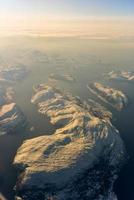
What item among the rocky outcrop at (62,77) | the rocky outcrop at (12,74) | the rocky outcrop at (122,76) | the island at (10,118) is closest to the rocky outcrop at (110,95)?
the rocky outcrop at (62,77)

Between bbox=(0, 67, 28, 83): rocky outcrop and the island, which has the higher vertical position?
the island

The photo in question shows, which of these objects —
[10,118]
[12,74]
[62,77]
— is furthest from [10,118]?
[12,74]

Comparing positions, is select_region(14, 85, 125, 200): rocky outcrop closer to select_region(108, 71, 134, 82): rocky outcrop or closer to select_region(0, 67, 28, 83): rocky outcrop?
select_region(0, 67, 28, 83): rocky outcrop

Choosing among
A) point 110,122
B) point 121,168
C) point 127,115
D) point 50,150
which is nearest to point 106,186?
point 121,168

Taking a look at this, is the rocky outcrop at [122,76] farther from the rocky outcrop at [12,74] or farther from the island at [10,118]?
the island at [10,118]

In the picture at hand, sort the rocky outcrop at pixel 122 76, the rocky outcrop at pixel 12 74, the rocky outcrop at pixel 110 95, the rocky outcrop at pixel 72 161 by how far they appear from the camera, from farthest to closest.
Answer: the rocky outcrop at pixel 122 76 < the rocky outcrop at pixel 12 74 < the rocky outcrop at pixel 110 95 < the rocky outcrop at pixel 72 161

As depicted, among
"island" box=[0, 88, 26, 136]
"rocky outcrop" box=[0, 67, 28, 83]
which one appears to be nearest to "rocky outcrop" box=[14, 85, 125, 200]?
"island" box=[0, 88, 26, 136]
